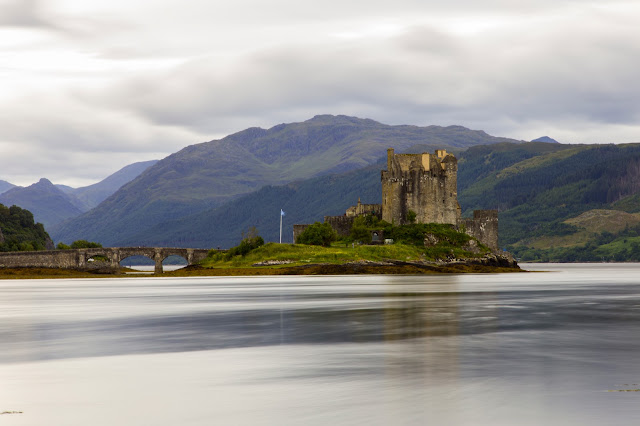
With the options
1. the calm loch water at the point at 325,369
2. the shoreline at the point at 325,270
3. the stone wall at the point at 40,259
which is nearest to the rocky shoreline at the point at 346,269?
the shoreline at the point at 325,270

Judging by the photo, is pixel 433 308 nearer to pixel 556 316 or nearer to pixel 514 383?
pixel 556 316

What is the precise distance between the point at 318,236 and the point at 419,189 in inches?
614

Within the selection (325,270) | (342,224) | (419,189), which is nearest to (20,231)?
(342,224)

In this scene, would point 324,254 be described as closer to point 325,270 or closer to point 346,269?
point 325,270

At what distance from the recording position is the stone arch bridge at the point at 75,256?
406 feet

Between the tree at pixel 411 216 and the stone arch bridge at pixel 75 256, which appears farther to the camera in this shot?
the stone arch bridge at pixel 75 256

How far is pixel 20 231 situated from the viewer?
15738cm

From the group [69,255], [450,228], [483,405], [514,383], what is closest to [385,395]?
[483,405]

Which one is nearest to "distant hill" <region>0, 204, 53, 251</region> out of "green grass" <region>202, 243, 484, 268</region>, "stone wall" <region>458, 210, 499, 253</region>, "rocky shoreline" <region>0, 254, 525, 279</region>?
"rocky shoreline" <region>0, 254, 525, 279</region>

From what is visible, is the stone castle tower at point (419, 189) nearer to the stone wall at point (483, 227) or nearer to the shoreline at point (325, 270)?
the stone wall at point (483, 227)

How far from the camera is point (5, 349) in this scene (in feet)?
82.6

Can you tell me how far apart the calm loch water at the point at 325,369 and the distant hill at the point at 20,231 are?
117 m

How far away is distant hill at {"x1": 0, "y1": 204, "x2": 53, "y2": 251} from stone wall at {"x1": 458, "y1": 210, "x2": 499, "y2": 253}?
71.5m

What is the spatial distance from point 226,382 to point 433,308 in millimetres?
24369
